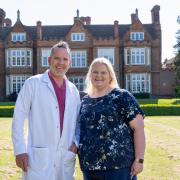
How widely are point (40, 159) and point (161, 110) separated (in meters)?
22.4

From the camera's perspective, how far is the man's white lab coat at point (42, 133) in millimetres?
4293

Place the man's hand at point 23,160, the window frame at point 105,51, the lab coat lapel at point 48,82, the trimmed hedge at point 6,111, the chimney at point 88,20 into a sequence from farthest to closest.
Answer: the chimney at point 88,20
the window frame at point 105,51
the trimmed hedge at point 6,111
the lab coat lapel at point 48,82
the man's hand at point 23,160

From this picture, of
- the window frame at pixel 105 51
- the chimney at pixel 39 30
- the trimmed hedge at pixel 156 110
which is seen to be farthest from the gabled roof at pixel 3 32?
the trimmed hedge at pixel 156 110

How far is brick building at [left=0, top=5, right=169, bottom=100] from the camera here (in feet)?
141

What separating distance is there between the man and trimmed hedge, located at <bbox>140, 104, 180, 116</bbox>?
21.8 meters

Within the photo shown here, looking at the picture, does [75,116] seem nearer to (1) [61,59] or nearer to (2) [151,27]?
(1) [61,59]

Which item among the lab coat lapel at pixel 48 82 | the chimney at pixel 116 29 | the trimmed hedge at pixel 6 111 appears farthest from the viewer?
the chimney at pixel 116 29

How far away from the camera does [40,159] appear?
4289 millimetres

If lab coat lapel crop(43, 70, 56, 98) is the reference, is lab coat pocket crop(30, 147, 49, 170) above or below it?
below

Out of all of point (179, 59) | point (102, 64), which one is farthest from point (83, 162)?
point (179, 59)

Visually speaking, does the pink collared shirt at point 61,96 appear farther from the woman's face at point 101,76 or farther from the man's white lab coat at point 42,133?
the woman's face at point 101,76

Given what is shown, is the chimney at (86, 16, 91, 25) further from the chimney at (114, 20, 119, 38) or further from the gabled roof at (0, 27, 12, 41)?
the gabled roof at (0, 27, 12, 41)

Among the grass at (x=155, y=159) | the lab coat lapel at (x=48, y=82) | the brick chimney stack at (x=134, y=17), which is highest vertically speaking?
the brick chimney stack at (x=134, y=17)

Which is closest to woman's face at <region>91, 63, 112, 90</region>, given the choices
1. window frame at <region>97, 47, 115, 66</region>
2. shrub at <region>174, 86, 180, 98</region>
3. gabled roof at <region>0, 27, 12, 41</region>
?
shrub at <region>174, 86, 180, 98</region>
